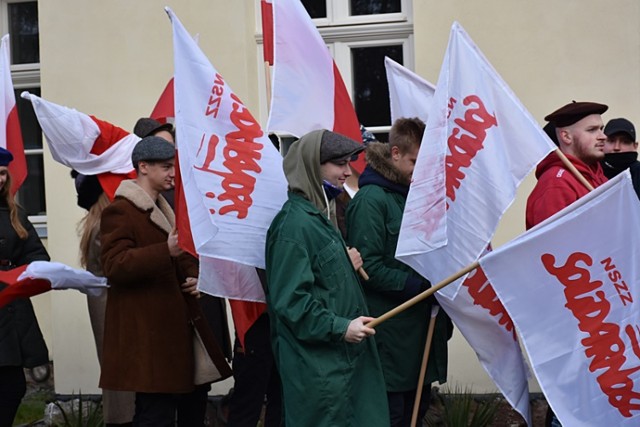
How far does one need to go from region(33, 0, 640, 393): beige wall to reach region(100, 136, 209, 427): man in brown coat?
2467 millimetres

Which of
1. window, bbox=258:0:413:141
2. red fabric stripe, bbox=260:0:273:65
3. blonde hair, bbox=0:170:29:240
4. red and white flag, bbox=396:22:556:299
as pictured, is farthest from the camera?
window, bbox=258:0:413:141

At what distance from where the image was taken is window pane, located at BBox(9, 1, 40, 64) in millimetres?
9094

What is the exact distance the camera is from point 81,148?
6.26m

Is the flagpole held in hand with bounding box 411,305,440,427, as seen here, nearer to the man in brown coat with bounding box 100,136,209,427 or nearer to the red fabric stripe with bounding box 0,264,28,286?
the man in brown coat with bounding box 100,136,209,427

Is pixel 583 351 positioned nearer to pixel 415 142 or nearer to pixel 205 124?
pixel 415 142

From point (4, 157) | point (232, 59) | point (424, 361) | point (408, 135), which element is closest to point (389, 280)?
point (424, 361)

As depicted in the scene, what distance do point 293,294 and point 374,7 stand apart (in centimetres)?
407

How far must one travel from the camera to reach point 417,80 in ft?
21.4

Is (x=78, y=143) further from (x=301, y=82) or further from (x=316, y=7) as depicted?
(x=316, y=7)

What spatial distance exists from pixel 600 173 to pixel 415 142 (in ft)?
3.01

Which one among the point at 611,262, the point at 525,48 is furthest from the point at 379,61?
the point at 611,262

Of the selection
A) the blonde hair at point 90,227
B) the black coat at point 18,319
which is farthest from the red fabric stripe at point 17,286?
the blonde hair at point 90,227

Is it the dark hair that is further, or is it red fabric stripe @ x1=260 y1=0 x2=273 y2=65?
red fabric stripe @ x1=260 y1=0 x2=273 y2=65

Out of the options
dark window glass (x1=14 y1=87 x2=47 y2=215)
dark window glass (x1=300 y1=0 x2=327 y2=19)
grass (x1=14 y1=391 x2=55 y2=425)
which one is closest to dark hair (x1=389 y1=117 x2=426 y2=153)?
dark window glass (x1=300 y1=0 x2=327 y2=19)
